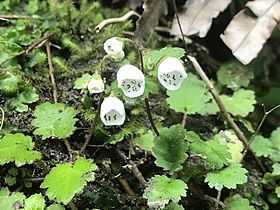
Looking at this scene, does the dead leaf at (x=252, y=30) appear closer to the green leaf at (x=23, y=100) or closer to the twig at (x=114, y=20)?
the twig at (x=114, y=20)

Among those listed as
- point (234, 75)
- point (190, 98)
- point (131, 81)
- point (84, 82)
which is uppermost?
point (131, 81)

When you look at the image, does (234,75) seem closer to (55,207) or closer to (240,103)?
(240,103)

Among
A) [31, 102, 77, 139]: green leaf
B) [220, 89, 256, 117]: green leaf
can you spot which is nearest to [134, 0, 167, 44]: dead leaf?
[220, 89, 256, 117]: green leaf

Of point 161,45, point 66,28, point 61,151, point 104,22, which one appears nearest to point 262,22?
point 161,45

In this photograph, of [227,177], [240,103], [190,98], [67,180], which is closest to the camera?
[67,180]

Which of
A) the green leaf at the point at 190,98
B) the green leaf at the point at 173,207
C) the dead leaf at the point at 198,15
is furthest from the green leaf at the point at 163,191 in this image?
the dead leaf at the point at 198,15

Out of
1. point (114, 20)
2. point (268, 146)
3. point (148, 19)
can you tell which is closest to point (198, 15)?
point (148, 19)

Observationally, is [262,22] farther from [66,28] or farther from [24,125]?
[24,125]
